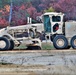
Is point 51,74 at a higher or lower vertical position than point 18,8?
lower

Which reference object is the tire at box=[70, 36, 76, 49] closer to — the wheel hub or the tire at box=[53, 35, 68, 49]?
the tire at box=[53, 35, 68, 49]

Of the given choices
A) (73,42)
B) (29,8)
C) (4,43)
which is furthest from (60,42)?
(29,8)

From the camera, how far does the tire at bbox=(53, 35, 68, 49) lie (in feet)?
80.0

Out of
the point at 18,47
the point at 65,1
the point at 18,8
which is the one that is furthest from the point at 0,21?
the point at 18,47

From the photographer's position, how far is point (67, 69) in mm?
9633

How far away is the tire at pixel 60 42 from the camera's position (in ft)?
80.0

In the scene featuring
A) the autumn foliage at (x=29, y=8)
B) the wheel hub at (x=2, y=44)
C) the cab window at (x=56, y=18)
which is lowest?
the wheel hub at (x=2, y=44)

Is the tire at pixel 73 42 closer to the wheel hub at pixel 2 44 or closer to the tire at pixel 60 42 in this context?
the tire at pixel 60 42

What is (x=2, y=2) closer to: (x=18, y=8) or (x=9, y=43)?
(x=18, y=8)

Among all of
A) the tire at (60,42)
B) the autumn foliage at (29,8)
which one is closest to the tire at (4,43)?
the tire at (60,42)

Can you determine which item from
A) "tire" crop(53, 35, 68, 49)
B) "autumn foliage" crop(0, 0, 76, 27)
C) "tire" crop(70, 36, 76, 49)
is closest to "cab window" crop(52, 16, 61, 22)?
"tire" crop(53, 35, 68, 49)

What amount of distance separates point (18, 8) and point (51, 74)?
49102 mm

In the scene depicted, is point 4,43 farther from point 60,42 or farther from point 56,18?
point 56,18

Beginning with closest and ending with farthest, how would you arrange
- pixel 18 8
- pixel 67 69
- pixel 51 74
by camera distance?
pixel 51 74, pixel 67 69, pixel 18 8
